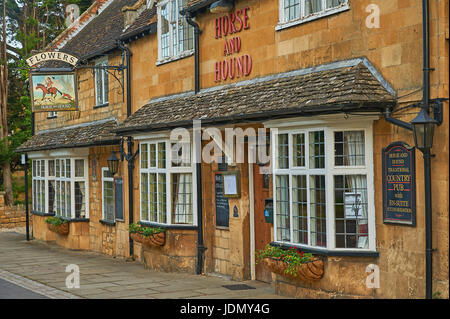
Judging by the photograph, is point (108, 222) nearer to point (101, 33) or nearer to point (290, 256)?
point (101, 33)

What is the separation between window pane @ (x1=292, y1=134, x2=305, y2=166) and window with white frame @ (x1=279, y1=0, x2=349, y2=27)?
1962mm

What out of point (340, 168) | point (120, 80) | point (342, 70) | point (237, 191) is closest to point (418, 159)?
point (340, 168)

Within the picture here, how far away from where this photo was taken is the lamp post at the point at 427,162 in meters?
Result: 8.23

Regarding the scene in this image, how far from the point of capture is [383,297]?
364 inches

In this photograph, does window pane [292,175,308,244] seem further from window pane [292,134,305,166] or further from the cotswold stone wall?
the cotswold stone wall

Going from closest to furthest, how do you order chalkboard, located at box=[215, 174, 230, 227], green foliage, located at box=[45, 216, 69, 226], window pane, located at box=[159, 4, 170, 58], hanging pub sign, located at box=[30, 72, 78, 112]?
chalkboard, located at box=[215, 174, 230, 227], window pane, located at box=[159, 4, 170, 58], hanging pub sign, located at box=[30, 72, 78, 112], green foliage, located at box=[45, 216, 69, 226]

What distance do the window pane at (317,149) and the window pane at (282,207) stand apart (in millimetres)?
790

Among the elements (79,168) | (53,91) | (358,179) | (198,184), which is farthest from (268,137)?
(79,168)

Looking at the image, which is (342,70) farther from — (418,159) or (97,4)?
(97,4)

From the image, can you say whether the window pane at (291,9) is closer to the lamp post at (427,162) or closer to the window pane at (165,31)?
the lamp post at (427,162)

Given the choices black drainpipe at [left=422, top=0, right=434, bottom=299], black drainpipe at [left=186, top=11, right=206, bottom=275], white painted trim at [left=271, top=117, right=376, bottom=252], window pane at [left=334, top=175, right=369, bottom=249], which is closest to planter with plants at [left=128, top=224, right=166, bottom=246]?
black drainpipe at [left=186, top=11, right=206, bottom=275]

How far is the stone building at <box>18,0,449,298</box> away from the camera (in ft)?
29.4

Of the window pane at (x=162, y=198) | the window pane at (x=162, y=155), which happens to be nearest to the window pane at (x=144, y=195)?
the window pane at (x=162, y=198)

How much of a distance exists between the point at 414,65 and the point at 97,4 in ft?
65.1
